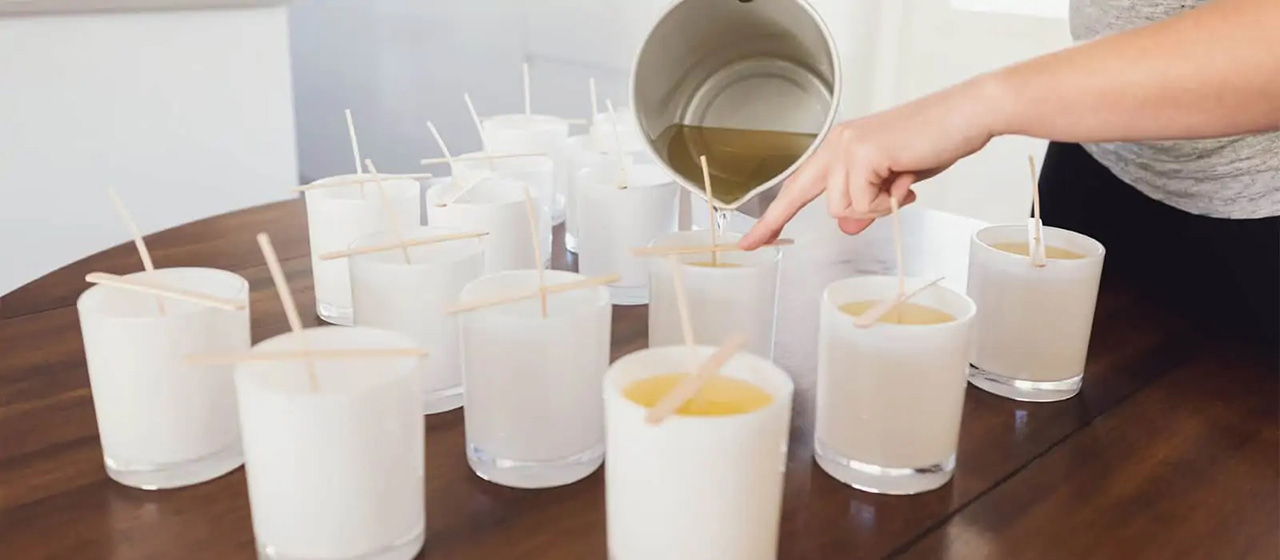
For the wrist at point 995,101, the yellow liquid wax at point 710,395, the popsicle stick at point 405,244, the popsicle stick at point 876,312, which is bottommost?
the yellow liquid wax at point 710,395

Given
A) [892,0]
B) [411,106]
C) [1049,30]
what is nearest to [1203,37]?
[1049,30]

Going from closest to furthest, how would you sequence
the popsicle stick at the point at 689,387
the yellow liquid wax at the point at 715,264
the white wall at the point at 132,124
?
the popsicle stick at the point at 689,387, the yellow liquid wax at the point at 715,264, the white wall at the point at 132,124

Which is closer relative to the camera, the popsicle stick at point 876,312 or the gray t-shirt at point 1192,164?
the popsicle stick at point 876,312

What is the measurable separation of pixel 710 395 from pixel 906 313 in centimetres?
23

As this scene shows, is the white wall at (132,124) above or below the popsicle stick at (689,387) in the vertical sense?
above

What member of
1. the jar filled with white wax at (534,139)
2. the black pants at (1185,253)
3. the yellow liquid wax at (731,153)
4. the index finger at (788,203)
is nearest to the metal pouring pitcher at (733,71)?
the yellow liquid wax at (731,153)

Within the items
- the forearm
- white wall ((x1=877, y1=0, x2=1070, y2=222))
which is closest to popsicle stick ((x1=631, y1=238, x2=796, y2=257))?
the forearm

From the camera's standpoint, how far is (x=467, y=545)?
26.1 inches

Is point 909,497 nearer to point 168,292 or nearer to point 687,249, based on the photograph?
point 687,249

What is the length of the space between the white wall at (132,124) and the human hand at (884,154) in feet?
4.36

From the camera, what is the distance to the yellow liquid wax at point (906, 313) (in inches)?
31.2

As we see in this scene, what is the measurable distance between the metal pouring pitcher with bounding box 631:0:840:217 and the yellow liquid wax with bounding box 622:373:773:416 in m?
0.42

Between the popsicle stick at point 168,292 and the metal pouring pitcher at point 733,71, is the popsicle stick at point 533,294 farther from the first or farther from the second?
the metal pouring pitcher at point 733,71

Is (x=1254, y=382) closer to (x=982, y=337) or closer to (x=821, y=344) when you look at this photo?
(x=982, y=337)
